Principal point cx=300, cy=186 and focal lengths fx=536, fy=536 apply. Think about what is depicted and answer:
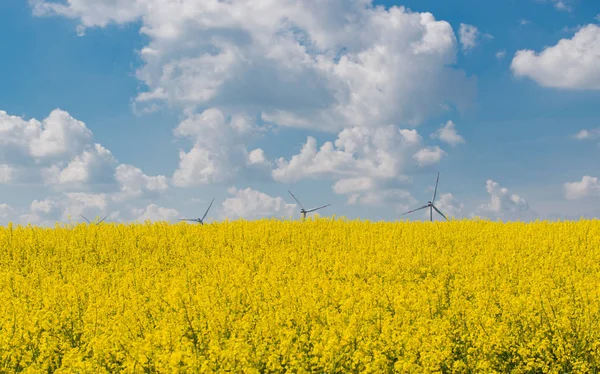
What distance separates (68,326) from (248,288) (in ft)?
11.0

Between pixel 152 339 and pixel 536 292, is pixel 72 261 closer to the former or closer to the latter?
pixel 152 339

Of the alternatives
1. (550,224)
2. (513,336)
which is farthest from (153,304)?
(550,224)

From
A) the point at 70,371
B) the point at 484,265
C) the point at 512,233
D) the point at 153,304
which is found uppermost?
the point at 512,233

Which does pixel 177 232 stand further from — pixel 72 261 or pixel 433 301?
pixel 433 301

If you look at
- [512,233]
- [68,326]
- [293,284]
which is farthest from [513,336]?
[512,233]

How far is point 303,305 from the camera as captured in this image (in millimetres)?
8828

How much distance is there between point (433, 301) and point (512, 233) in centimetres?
1172

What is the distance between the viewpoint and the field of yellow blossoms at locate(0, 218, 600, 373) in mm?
6930

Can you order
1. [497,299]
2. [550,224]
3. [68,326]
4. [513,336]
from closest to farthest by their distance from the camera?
[513,336] → [68,326] → [497,299] → [550,224]

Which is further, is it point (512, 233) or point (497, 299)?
point (512, 233)

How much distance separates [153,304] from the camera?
389 inches

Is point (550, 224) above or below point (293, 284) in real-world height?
above

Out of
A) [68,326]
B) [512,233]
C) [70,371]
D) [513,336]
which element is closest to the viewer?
[70,371]

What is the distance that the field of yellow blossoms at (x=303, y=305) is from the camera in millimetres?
6930
